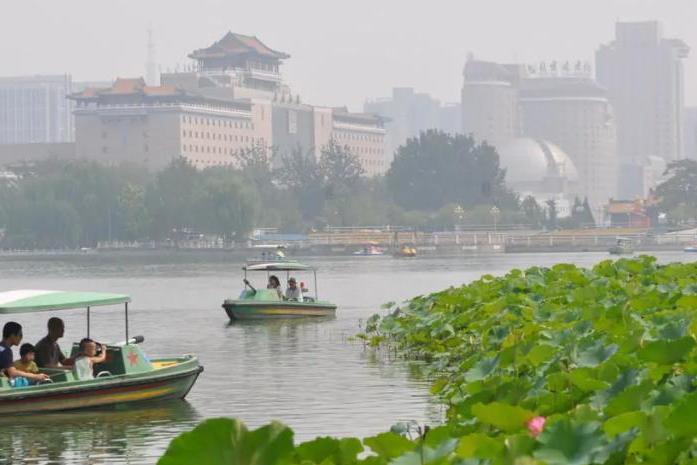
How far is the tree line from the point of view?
155 metres

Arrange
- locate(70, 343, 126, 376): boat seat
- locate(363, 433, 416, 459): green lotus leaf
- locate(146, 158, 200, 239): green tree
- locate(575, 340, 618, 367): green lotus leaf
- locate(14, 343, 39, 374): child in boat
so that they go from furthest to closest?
locate(146, 158, 200, 239): green tree < locate(70, 343, 126, 376): boat seat < locate(14, 343, 39, 374): child in boat < locate(575, 340, 618, 367): green lotus leaf < locate(363, 433, 416, 459): green lotus leaf

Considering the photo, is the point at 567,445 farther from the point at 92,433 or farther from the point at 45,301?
the point at 45,301

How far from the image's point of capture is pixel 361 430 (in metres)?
21.7

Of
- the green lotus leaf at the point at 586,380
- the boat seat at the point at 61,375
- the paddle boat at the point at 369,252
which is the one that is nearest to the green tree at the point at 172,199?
the paddle boat at the point at 369,252

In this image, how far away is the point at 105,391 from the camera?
23.2 meters

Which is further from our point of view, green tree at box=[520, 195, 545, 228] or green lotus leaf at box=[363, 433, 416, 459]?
green tree at box=[520, 195, 545, 228]

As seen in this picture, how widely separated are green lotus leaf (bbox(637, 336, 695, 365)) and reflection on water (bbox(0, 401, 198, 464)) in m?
8.61

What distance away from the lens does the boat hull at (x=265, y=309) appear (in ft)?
153

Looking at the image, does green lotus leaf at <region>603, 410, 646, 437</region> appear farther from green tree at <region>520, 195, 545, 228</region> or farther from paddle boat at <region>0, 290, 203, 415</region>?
green tree at <region>520, 195, 545, 228</region>

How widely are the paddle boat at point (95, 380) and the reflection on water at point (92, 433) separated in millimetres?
145

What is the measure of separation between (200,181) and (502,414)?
Answer: 15254 centimetres

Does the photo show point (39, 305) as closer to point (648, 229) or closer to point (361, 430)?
point (361, 430)

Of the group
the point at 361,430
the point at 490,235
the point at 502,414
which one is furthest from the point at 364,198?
the point at 502,414

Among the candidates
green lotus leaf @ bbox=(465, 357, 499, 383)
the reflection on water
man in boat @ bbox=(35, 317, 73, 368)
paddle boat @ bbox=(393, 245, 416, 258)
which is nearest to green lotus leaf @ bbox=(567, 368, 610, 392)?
green lotus leaf @ bbox=(465, 357, 499, 383)
